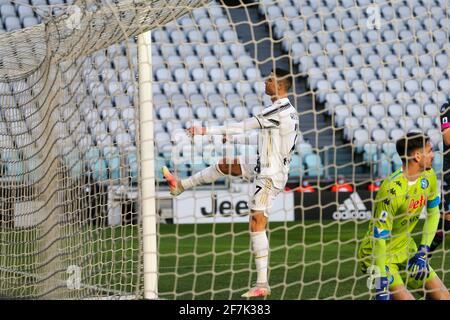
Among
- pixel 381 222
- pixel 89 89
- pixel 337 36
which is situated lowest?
pixel 381 222

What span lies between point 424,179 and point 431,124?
9749 mm

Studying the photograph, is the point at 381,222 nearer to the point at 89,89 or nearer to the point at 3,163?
the point at 89,89

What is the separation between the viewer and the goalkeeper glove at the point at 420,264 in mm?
4160

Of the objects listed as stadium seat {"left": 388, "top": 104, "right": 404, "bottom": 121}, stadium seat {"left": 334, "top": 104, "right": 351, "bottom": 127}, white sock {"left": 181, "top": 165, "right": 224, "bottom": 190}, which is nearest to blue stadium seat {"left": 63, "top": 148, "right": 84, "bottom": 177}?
white sock {"left": 181, "top": 165, "right": 224, "bottom": 190}

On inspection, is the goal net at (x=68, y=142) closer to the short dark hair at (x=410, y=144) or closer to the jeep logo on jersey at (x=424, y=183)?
Result: the short dark hair at (x=410, y=144)

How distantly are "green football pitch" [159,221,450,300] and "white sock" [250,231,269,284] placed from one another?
14 cm

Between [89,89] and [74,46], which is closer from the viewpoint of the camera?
[74,46]

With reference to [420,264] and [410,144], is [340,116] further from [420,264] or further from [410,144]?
[420,264]

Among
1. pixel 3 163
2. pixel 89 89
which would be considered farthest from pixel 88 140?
pixel 3 163

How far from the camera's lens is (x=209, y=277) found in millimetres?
5859

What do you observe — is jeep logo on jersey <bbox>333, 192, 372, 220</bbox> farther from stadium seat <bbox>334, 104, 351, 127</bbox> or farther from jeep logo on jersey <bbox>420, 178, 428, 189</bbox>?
jeep logo on jersey <bbox>420, 178, 428, 189</bbox>

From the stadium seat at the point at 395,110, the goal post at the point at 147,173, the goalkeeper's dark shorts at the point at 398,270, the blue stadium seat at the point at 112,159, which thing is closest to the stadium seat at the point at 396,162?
the stadium seat at the point at 395,110

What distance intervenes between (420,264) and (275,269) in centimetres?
221

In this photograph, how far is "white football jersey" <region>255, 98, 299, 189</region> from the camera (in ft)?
16.6
